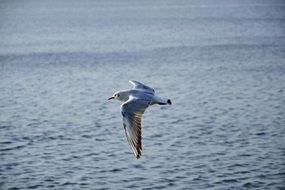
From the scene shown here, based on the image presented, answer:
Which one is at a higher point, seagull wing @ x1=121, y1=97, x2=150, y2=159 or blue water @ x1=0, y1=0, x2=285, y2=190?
seagull wing @ x1=121, y1=97, x2=150, y2=159

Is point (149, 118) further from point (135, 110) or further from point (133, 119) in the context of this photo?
point (133, 119)

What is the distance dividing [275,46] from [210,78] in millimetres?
22935

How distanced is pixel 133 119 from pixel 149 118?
749 inches

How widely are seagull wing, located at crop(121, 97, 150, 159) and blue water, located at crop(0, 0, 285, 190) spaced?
8316 millimetres

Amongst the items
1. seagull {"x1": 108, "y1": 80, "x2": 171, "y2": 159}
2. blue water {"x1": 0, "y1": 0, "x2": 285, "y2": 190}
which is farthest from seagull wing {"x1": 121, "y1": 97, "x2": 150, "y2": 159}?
blue water {"x1": 0, "y1": 0, "x2": 285, "y2": 190}

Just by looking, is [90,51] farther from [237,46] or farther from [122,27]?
[122,27]

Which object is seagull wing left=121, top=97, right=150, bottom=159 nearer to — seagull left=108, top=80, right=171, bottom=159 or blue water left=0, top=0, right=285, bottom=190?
seagull left=108, top=80, right=171, bottom=159

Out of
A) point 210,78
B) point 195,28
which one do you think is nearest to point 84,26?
point 195,28

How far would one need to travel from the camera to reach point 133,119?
15008mm

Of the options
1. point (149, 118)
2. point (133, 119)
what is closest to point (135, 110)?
point (133, 119)

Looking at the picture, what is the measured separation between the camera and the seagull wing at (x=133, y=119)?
14399 millimetres

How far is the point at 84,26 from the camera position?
349 feet

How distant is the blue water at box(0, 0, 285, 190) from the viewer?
24938 millimetres

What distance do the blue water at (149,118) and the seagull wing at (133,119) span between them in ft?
27.3
